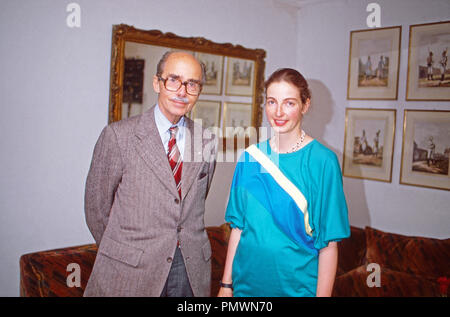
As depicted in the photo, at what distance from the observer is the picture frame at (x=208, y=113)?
9.86 ft

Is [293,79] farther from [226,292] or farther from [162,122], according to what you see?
[226,292]

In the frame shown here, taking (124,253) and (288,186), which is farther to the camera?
(124,253)

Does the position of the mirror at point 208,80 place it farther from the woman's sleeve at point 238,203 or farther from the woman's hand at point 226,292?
the woman's hand at point 226,292

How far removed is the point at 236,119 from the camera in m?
3.29

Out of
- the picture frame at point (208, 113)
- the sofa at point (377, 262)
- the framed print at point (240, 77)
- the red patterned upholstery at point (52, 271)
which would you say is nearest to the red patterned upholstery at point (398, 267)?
the sofa at point (377, 262)

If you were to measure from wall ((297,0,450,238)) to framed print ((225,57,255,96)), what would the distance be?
1.81 ft

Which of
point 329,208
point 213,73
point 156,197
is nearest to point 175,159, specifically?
point 156,197

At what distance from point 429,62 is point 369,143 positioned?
2.27ft

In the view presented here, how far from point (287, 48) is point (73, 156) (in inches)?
80.5

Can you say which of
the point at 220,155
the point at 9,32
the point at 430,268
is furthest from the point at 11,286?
the point at 430,268

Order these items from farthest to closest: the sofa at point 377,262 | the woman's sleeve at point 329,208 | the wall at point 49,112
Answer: the sofa at point 377,262
the wall at point 49,112
the woman's sleeve at point 329,208

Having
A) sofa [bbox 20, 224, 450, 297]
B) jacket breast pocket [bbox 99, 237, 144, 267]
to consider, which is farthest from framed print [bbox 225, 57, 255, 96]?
jacket breast pocket [bbox 99, 237, 144, 267]

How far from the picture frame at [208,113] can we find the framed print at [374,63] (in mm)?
1049
